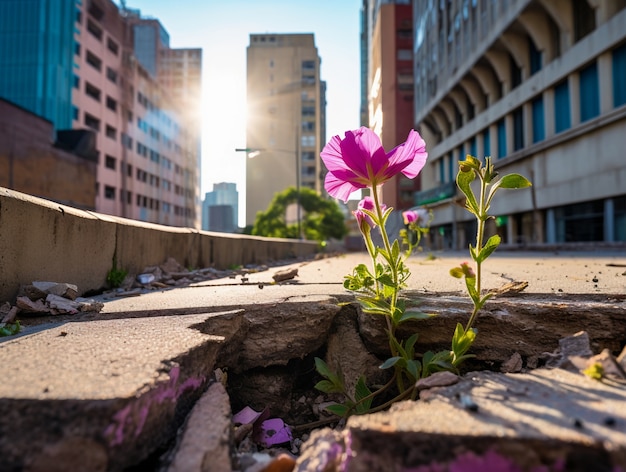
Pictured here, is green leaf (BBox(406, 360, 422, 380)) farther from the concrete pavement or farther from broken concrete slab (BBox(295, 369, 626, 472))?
the concrete pavement

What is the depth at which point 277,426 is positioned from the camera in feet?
4.75

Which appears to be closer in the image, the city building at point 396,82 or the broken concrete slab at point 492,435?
the broken concrete slab at point 492,435

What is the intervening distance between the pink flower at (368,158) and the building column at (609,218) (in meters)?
17.0

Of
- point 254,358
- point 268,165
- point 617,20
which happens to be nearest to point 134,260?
point 254,358

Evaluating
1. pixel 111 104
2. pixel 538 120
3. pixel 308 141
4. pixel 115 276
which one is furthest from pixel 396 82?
pixel 115 276

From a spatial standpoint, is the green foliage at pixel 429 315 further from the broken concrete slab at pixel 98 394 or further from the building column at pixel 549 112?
the building column at pixel 549 112

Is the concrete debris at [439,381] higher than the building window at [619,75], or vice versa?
the building window at [619,75]

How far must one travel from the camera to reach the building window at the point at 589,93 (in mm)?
15445

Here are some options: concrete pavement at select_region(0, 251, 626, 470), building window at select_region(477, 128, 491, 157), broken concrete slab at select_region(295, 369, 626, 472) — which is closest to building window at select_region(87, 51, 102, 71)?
building window at select_region(477, 128, 491, 157)

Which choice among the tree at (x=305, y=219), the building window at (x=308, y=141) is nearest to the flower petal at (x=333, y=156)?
the tree at (x=305, y=219)

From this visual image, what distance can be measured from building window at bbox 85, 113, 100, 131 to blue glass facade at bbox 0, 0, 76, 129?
11.4ft

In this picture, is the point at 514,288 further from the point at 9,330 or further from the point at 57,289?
the point at 57,289

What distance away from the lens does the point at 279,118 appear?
6216 centimetres

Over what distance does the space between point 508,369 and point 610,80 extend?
673 inches
